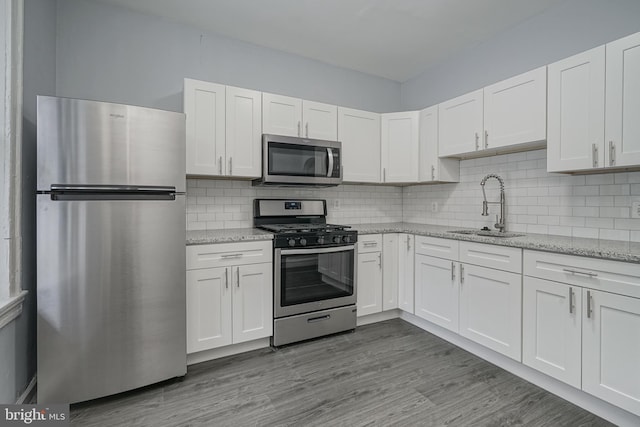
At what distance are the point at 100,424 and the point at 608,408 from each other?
283 cm

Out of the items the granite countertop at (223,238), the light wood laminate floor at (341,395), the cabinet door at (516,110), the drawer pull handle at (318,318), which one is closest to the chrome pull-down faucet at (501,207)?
the cabinet door at (516,110)

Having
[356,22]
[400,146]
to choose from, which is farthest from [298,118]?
[400,146]

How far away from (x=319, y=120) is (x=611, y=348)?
2.66 metres

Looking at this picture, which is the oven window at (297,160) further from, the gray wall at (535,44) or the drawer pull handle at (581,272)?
the drawer pull handle at (581,272)

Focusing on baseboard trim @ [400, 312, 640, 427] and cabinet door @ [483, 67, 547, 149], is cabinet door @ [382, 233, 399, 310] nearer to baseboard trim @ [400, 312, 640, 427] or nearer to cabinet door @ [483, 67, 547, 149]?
baseboard trim @ [400, 312, 640, 427]

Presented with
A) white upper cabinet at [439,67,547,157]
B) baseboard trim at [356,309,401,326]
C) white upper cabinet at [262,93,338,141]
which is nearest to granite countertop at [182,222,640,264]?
white upper cabinet at [439,67,547,157]

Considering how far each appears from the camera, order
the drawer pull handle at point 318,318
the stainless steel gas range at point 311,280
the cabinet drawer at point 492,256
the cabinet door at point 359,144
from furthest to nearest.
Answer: the cabinet door at point 359,144
the drawer pull handle at point 318,318
the stainless steel gas range at point 311,280
the cabinet drawer at point 492,256

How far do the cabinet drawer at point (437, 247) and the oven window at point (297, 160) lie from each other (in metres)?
1.14

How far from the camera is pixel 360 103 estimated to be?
147 inches

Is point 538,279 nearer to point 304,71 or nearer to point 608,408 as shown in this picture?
point 608,408

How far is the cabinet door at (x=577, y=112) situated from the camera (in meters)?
1.94

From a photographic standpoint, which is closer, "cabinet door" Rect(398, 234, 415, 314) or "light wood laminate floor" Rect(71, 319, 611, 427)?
"light wood laminate floor" Rect(71, 319, 611, 427)

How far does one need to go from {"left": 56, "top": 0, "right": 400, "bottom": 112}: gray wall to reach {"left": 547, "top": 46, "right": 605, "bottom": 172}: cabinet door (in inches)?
86.3

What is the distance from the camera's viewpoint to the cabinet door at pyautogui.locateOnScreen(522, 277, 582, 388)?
71.1 inches
